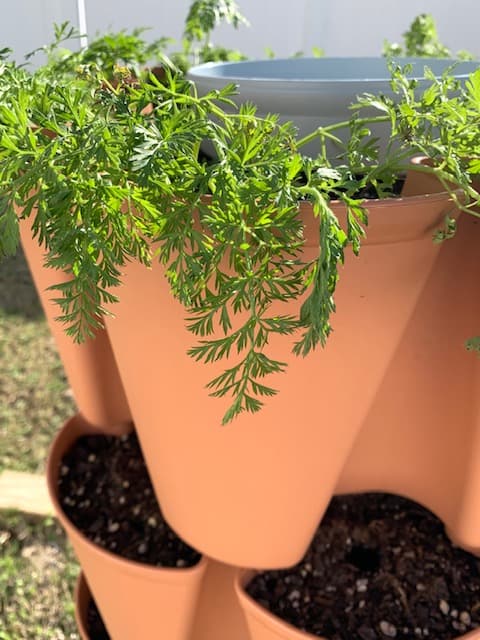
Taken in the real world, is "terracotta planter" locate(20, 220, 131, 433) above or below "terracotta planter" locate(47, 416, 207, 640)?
above

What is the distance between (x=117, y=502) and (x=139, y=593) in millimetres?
138

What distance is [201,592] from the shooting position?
713mm

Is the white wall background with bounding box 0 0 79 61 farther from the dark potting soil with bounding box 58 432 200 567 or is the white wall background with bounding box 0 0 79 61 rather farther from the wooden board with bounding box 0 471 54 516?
the wooden board with bounding box 0 471 54 516

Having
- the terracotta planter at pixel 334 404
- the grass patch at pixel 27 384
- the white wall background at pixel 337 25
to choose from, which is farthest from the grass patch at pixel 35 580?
the white wall background at pixel 337 25

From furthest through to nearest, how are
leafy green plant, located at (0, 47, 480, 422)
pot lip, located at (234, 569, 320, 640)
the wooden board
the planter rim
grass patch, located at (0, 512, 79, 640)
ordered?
the wooden board
grass patch, located at (0, 512, 79, 640)
the planter rim
pot lip, located at (234, 569, 320, 640)
leafy green plant, located at (0, 47, 480, 422)

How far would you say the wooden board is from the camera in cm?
121

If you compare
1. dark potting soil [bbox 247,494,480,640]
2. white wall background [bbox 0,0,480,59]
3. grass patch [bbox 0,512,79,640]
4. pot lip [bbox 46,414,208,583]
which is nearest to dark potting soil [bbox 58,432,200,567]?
pot lip [bbox 46,414,208,583]

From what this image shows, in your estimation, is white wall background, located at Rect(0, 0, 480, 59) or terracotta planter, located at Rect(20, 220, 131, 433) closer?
terracotta planter, located at Rect(20, 220, 131, 433)

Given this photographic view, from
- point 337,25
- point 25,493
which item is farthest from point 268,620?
point 337,25

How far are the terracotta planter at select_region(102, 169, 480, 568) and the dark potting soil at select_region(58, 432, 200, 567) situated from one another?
101 millimetres

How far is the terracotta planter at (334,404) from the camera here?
452 mm

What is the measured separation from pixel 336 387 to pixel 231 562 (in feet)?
0.85

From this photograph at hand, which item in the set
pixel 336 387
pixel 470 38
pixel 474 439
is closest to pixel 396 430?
pixel 474 439

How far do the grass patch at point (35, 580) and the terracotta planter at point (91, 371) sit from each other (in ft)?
1.37
